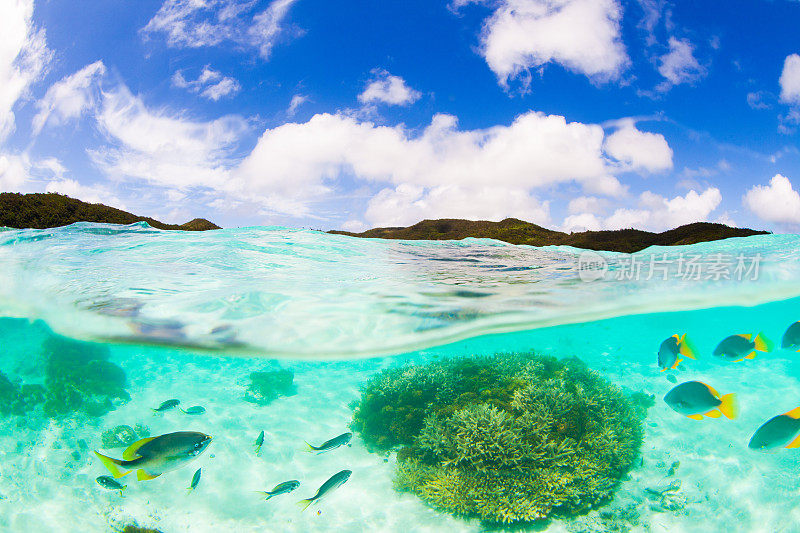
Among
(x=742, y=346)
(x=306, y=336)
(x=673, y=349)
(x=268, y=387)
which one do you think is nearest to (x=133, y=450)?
(x=306, y=336)

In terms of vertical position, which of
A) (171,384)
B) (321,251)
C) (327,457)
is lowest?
(171,384)

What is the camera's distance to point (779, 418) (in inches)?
211

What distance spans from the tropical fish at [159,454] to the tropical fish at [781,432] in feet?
25.0

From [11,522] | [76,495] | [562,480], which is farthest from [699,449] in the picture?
[11,522]

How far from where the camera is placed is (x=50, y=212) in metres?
18.7

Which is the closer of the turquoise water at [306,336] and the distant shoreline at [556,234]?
the turquoise water at [306,336]

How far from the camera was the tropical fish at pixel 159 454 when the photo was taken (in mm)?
4812

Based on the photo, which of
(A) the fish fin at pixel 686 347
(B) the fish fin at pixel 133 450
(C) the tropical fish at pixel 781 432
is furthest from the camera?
(A) the fish fin at pixel 686 347

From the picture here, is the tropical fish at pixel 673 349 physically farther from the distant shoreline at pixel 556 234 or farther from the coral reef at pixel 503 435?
the distant shoreline at pixel 556 234

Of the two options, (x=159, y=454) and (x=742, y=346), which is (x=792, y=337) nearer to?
(x=742, y=346)

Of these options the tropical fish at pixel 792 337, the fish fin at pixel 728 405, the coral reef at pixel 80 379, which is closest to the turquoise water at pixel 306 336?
the coral reef at pixel 80 379

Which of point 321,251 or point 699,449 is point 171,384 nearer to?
point 321,251

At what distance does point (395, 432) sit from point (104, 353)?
1311 centimetres

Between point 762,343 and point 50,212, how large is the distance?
85.5 feet
